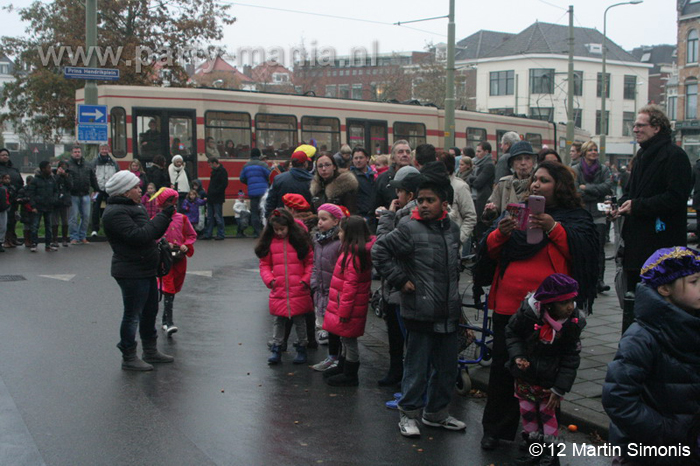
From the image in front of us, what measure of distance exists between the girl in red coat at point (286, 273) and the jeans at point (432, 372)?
6.71ft

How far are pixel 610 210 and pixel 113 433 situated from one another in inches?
158

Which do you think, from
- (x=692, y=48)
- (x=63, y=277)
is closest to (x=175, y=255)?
(x=63, y=277)

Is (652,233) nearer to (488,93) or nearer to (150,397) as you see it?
(150,397)

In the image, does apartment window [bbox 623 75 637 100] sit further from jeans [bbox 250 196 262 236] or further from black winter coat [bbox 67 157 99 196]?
black winter coat [bbox 67 157 99 196]

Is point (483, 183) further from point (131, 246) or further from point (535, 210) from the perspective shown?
point (535, 210)

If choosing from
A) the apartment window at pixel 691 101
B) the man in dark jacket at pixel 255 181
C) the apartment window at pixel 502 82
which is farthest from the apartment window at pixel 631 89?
the man in dark jacket at pixel 255 181

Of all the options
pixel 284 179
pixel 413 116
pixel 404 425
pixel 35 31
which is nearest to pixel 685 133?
pixel 413 116

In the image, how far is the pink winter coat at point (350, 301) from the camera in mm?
6340

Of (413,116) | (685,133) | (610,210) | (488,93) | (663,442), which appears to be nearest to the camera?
(663,442)

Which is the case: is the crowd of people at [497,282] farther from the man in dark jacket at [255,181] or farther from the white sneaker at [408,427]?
the man in dark jacket at [255,181]

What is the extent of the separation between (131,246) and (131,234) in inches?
7.3

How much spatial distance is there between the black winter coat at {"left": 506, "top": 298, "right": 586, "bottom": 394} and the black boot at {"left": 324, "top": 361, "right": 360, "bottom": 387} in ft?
7.23

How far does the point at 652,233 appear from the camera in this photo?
5695 millimetres

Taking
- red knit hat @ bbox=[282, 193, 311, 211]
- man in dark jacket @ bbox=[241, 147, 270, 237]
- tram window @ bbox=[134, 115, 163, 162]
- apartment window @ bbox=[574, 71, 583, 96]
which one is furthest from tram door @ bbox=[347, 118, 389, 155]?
apartment window @ bbox=[574, 71, 583, 96]
